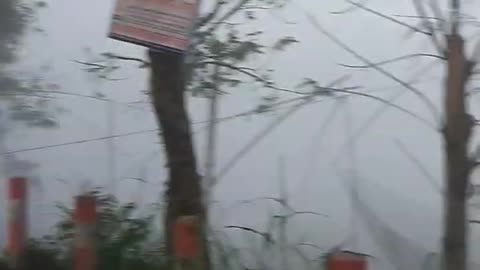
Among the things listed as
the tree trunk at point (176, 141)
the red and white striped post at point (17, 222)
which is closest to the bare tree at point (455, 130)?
the tree trunk at point (176, 141)

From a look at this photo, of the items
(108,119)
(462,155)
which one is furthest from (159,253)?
(462,155)

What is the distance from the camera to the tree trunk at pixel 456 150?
5094 millimetres

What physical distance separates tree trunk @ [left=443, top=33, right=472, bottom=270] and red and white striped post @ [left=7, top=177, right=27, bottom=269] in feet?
8.00

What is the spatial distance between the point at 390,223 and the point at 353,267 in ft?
8.87

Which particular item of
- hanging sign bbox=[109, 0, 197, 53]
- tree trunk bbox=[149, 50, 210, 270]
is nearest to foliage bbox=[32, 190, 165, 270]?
tree trunk bbox=[149, 50, 210, 270]

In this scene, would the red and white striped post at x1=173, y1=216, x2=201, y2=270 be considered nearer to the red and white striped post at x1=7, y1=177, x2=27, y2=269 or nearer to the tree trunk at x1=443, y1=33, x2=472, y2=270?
the tree trunk at x1=443, y1=33, x2=472, y2=270

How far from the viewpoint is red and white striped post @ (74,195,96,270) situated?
5.23m

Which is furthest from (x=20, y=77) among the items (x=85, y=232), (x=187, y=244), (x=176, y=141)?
(x=187, y=244)

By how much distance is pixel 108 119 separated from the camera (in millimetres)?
6641

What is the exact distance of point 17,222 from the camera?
614 centimetres

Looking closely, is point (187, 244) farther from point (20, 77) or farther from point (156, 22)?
point (20, 77)

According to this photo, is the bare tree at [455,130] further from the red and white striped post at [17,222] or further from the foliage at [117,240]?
the red and white striped post at [17,222]

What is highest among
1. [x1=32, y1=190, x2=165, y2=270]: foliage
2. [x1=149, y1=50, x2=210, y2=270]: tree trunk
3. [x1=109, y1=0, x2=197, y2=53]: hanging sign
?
[x1=109, y1=0, x2=197, y2=53]: hanging sign

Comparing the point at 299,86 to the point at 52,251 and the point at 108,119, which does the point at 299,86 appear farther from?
the point at 52,251
